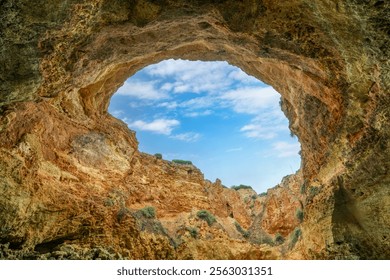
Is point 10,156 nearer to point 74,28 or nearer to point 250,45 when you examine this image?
point 74,28

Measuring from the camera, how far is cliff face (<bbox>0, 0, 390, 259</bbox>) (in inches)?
341

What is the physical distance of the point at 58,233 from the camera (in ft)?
41.3

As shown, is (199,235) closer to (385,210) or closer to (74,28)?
(385,210)

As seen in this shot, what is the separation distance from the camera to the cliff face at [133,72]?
8664 millimetres

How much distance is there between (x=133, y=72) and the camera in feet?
57.9

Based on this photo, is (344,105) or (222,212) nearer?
(344,105)

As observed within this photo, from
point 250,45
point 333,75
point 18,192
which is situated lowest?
point 18,192

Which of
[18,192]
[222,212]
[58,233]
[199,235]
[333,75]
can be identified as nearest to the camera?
[333,75]

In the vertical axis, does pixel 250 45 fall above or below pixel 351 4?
above

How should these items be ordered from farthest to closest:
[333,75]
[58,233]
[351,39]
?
[58,233] < [333,75] < [351,39]

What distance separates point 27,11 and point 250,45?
696cm

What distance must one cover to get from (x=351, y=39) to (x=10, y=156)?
11.2 meters

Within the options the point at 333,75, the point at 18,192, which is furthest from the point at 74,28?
the point at 333,75

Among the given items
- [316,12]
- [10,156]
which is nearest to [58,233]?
[10,156]
